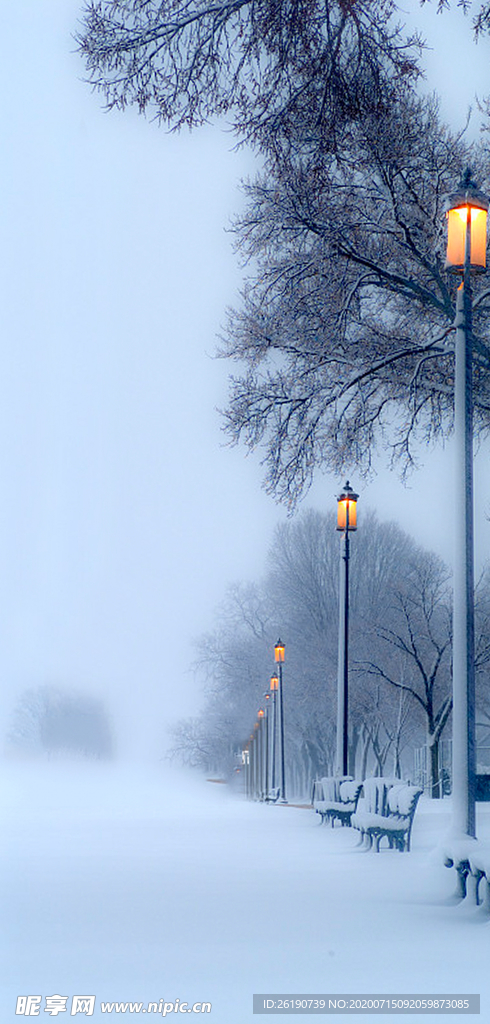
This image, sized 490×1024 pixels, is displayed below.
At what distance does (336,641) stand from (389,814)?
34.3 metres

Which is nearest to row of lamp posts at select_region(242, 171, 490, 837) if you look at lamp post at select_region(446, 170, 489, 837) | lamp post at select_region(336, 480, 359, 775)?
lamp post at select_region(446, 170, 489, 837)

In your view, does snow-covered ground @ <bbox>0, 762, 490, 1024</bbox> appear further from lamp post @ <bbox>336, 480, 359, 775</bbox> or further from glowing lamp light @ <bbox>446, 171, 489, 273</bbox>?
lamp post @ <bbox>336, 480, 359, 775</bbox>

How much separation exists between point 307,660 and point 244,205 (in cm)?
3680

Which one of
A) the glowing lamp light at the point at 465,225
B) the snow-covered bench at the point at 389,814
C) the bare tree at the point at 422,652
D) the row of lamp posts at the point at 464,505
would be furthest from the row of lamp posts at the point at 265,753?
the glowing lamp light at the point at 465,225

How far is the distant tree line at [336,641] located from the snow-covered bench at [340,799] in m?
18.7

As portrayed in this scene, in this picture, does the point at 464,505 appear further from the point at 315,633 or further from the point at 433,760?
the point at 315,633

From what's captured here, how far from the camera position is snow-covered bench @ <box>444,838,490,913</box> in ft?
28.2

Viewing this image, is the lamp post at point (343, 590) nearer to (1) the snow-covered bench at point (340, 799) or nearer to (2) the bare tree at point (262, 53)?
(1) the snow-covered bench at point (340, 799)

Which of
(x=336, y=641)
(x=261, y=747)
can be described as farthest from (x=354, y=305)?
(x=261, y=747)

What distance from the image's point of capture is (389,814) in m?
16.2

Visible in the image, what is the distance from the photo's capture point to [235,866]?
40.3 ft

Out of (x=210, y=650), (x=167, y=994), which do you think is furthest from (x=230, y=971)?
(x=210, y=650)

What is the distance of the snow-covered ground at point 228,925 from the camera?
607cm

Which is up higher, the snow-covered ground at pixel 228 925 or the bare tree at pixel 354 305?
the bare tree at pixel 354 305
